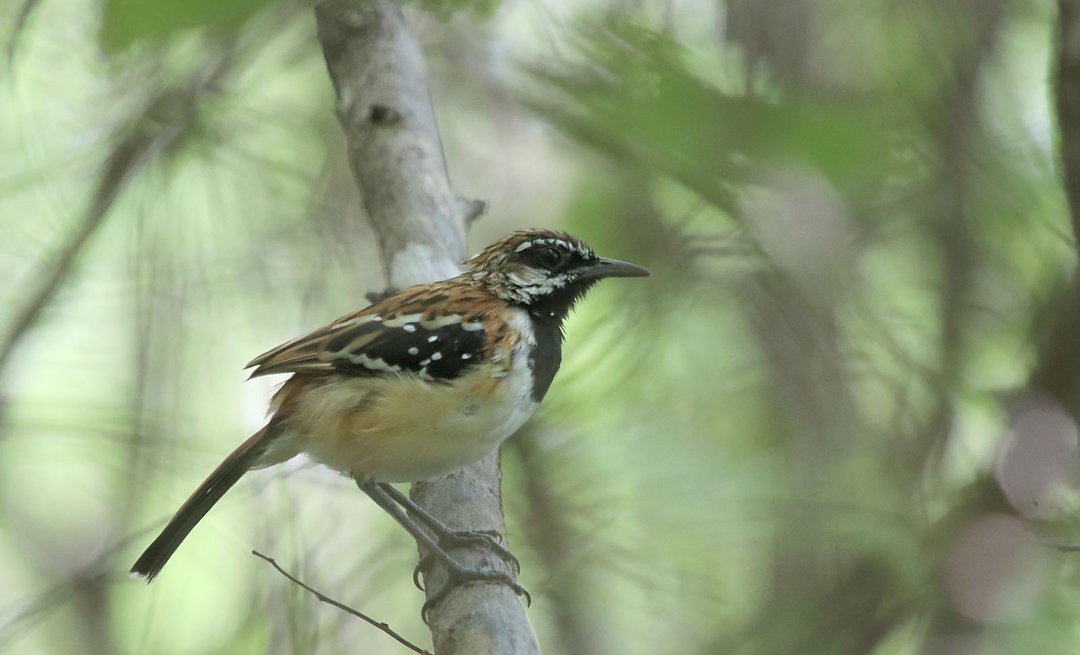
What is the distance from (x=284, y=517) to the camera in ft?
17.9

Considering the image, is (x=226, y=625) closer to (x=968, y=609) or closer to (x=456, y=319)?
(x=456, y=319)

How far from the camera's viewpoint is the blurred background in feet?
12.6

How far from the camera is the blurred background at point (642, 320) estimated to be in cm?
383

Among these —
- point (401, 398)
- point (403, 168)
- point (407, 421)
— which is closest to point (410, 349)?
point (401, 398)

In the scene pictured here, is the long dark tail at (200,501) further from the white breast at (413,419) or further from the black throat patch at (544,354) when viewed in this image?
the black throat patch at (544,354)

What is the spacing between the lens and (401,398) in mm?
4312

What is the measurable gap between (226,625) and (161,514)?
91 centimetres

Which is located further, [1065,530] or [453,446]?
[453,446]

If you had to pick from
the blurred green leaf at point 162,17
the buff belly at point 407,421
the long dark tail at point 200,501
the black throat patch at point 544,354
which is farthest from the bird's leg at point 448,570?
the blurred green leaf at point 162,17

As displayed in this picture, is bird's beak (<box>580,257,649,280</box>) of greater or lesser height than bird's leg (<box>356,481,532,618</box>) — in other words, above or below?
above

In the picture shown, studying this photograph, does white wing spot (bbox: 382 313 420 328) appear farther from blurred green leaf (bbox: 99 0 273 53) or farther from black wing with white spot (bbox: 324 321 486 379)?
blurred green leaf (bbox: 99 0 273 53)

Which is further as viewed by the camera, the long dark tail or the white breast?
the long dark tail

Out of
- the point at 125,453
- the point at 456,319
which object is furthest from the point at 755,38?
the point at 125,453

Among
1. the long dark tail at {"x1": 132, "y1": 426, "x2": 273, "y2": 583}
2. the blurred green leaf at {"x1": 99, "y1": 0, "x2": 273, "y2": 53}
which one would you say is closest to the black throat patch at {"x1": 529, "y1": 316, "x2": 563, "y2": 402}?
the long dark tail at {"x1": 132, "y1": 426, "x2": 273, "y2": 583}
